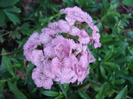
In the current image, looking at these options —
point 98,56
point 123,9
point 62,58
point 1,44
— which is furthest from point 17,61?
point 123,9

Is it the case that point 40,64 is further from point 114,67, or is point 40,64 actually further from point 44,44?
point 114,67

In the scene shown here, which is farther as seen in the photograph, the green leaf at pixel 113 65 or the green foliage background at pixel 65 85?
the green leaf at pixel 113 65

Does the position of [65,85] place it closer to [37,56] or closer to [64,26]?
[37,56]

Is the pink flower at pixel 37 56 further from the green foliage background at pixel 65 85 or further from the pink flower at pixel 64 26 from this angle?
the green foliage background at pixel 65 85

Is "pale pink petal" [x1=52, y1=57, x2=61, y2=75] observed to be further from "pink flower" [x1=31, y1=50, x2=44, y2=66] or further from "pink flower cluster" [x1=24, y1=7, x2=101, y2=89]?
"pink flower" [x1=31, y1=50, x2=44, y2=66]

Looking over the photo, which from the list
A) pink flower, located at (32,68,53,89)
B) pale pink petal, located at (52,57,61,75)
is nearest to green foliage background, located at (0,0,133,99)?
pink flower, located at (32,68,53,89)

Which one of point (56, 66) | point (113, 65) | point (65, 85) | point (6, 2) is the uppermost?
point (6, 2)

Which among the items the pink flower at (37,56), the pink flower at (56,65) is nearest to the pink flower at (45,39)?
the pink flower at (37,56)

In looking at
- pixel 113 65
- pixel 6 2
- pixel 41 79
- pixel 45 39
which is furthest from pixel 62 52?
pixel 6 2
